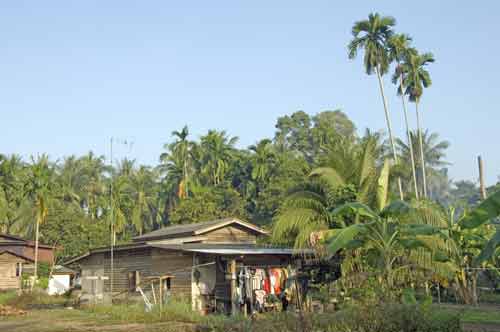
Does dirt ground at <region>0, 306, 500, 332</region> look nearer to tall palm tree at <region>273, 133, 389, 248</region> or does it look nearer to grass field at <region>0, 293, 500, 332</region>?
grass field at <region>0, 293, 500, 332</region>

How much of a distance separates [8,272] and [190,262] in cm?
2265

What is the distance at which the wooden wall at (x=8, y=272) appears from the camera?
3856cm

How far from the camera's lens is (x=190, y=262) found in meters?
21.5

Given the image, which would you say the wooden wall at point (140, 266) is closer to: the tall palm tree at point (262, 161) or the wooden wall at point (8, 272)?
the wooden wall at point (8, 272)

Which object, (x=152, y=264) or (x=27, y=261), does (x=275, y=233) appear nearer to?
(x=152, y=264)

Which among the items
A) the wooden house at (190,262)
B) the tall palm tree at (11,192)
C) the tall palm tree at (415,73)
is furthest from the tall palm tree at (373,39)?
the tall palm tree at (11,192)

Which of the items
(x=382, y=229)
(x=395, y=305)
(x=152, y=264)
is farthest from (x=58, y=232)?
(x=395, y=305)

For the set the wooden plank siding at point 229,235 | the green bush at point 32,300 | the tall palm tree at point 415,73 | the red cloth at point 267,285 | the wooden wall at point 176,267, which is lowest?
the green bush at point 32,300

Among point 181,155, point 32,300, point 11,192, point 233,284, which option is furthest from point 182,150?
point 233,284

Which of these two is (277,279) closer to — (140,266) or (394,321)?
(140,266)

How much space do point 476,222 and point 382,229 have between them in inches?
262

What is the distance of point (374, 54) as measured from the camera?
40.4m

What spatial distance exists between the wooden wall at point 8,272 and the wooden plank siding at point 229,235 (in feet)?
55.7

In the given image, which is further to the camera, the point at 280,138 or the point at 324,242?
the point at 280,138
